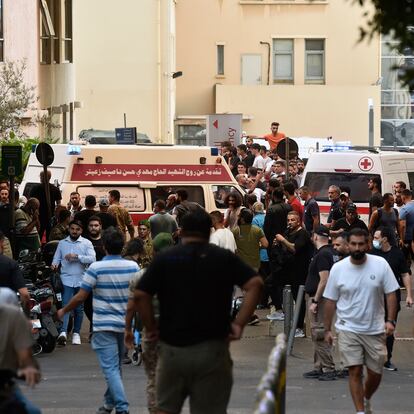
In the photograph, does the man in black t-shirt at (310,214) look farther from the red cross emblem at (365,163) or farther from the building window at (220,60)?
→ the building window at (220,60)

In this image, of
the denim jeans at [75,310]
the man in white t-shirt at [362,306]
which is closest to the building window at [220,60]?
the denim jeans at [75,310]

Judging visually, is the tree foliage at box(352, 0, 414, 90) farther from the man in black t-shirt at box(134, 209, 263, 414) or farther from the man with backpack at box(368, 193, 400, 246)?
the man with backpack at box(368, 193, 400, 246)

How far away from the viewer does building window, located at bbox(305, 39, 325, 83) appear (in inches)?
2368

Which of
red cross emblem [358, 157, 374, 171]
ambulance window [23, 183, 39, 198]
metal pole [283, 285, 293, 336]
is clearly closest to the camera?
metal pole [283, 285, 293, 336]

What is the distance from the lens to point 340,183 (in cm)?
2625

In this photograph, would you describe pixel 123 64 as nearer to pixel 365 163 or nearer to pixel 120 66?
pixel 120 66

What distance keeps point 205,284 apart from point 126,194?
1484cm

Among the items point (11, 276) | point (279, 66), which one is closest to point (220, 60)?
point (279, 66)

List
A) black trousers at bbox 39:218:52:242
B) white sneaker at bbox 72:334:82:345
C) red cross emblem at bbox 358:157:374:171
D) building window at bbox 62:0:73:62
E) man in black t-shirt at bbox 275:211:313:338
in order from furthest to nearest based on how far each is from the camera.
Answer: building window at bbox 62:0:73:62
red cross emblem at bbox 358:157:374:171
black trousers at bbox 39:218:52:242
man in black t-shirt at bbox 275:211:313:338
white sneaker at bbox 72:334:82:345

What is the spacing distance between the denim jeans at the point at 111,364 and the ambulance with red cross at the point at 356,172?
13827mm

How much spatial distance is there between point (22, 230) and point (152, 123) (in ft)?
100

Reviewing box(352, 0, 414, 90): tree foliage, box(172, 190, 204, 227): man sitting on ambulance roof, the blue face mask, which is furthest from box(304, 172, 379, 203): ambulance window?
box(352, 0, 414, 90): tree foliage

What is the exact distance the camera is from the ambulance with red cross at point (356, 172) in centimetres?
2594

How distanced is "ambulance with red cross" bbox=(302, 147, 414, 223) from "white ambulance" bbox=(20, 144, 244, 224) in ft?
9.04
